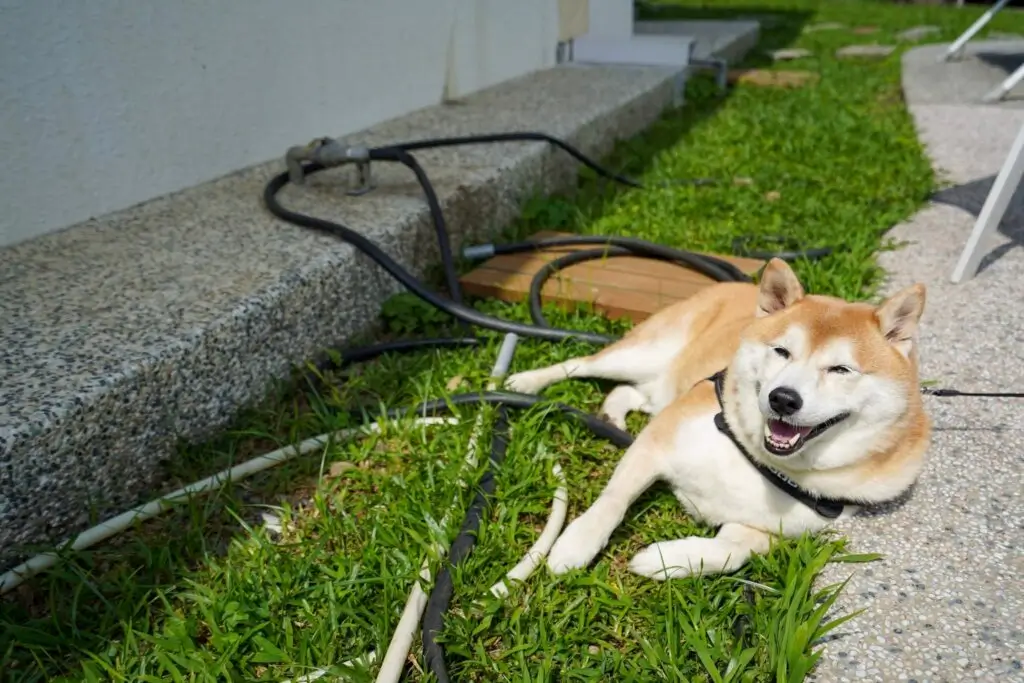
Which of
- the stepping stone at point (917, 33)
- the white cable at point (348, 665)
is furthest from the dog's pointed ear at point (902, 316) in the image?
the stepping stone at point (917, 33)

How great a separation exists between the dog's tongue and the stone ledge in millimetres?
1563

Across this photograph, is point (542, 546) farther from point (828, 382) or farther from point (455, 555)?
point (828, 382)

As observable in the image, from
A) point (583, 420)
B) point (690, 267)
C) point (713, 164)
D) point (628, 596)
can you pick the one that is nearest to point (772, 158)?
point (713, 164)

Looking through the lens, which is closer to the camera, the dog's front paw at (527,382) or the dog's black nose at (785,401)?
the dog's black nose at (785,401)

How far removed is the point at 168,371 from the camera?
2.17m

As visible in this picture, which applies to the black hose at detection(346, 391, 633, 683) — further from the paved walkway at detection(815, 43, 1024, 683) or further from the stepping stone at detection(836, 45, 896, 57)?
the stepping stone at detection(836, 45, 896, 57)

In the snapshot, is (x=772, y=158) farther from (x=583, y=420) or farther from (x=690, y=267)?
(x=583, y=420)

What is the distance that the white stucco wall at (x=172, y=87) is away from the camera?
272cm

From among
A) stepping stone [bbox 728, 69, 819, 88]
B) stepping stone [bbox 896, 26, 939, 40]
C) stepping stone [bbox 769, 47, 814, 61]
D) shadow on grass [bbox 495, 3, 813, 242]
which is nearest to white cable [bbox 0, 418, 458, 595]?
shadow on grass [bbox 495, 3, 813, 242]

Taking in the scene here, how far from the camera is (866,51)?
1017 cm

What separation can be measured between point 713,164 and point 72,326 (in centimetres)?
417

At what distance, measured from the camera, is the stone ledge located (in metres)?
1.93

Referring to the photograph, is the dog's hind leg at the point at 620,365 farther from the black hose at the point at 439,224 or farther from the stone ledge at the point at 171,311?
the stone ledge at the point at 171,311

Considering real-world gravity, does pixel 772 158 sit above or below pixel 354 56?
below
